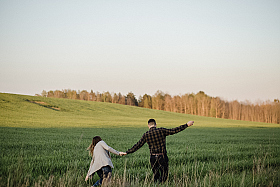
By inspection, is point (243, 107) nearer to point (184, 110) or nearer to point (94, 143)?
point (184, 110)

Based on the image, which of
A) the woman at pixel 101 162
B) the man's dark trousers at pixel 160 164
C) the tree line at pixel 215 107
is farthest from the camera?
the tree line at pixel 215 107

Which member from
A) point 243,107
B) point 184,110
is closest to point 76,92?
point 184,110

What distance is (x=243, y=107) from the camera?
4530 inches

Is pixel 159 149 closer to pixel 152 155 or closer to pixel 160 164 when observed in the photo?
pixel 152 155

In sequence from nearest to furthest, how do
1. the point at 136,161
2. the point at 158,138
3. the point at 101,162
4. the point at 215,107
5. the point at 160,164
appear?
the point at 101,162 < the point at 160,164 < the point at 158,138 < the point at 136,161 < the point at 215,107

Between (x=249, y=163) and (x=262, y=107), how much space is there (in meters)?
119

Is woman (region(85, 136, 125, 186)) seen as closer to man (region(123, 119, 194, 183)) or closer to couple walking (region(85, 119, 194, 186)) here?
couple walking (region(85, 119, 194, 186))

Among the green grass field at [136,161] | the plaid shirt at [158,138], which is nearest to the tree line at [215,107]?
the green grass field at [136,161]

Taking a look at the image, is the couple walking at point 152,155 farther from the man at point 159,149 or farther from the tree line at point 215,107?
the tree line at point 215,107

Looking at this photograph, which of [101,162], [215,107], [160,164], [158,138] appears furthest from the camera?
[215,107]

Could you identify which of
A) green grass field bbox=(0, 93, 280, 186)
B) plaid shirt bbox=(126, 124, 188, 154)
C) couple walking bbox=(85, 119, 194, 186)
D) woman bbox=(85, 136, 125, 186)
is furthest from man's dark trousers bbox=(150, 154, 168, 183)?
woman bbox=(85, 136, 125, 186)

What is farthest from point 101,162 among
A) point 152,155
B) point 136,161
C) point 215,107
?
point 215,107

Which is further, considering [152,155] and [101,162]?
[152,155]

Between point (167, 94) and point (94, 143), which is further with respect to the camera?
point (167, 94)
